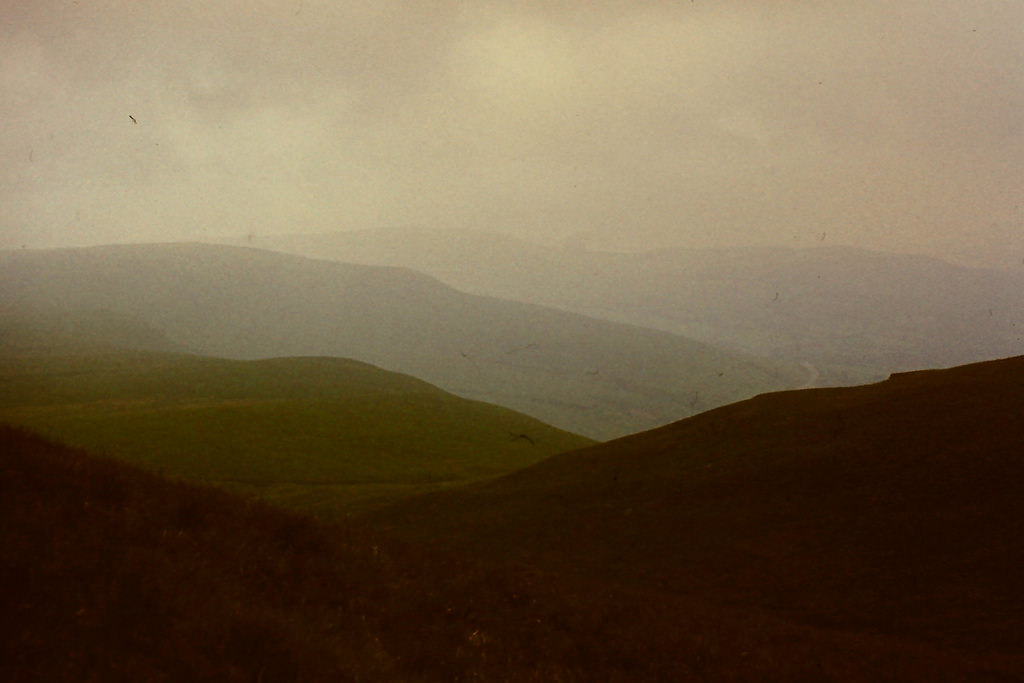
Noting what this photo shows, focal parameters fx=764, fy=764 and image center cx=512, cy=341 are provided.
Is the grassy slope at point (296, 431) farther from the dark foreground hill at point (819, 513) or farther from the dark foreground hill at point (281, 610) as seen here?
the dark foreground hill at point (281, 610)

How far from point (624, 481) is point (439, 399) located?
132408 millimetres

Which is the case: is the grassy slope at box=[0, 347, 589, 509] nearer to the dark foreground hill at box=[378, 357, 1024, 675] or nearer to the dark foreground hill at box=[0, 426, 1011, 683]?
the dark foreground hill at box=[378, 357, 1024, 675]

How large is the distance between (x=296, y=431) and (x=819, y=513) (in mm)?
105888

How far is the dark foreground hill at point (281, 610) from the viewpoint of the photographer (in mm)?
9023

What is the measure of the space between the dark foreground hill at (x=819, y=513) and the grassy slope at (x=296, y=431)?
3085cm

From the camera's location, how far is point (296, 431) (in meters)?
130

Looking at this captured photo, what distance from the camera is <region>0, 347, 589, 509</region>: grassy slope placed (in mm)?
101062

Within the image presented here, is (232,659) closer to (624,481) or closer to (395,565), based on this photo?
(395,565)

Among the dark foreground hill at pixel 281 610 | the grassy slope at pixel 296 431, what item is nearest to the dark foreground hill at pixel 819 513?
the dark foreground hill at pixel 281 610

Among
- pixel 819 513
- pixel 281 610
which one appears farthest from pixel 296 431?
pixel 281 610

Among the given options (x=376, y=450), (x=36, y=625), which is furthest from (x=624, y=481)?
(x=376, y=450)

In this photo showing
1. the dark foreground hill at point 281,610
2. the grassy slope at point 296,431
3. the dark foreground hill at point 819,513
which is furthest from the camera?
the grassy slope at point 296,431

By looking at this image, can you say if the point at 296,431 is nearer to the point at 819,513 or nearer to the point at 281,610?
the point at 819,513

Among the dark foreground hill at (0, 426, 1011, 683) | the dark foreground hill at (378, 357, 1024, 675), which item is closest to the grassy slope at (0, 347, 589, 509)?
the dark foreground hill at (378, 357, 1024, 675)
